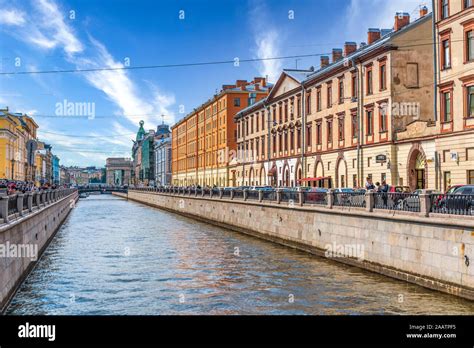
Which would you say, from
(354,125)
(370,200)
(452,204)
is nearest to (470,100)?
(370,200)

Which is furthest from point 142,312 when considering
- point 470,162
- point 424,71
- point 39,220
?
point 424,71

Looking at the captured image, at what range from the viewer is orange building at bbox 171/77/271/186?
8512cm

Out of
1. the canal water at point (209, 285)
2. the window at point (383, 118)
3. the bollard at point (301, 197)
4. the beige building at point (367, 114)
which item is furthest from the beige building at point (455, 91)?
the canal water at point (209, 285)

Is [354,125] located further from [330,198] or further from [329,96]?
[330,198]

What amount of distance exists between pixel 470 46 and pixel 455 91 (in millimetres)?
2643

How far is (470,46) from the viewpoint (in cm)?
3300

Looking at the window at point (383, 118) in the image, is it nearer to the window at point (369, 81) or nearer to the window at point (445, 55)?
the window at point (369, 81)

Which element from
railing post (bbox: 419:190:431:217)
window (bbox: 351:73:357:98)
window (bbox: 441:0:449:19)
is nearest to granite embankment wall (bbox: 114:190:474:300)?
railing post (bbox: 419:190:431:217)

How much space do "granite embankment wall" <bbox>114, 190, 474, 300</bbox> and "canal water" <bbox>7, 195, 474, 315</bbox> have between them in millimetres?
523

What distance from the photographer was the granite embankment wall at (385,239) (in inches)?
663

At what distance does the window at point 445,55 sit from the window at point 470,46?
1.80 meters

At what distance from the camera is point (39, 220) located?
90.6 ft

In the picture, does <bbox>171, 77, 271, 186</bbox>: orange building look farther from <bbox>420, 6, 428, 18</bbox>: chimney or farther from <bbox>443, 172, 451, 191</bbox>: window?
<bbox>443, 172, 451, 191</bbox>: window
